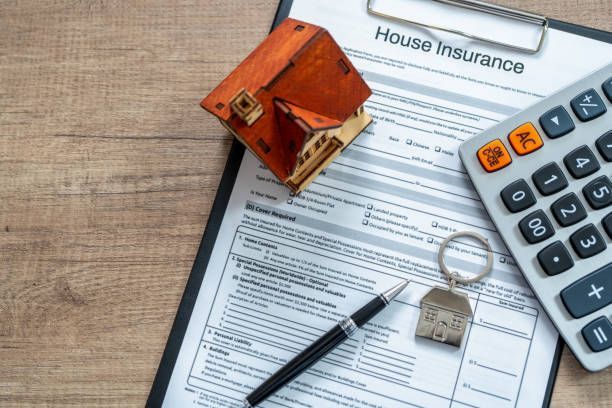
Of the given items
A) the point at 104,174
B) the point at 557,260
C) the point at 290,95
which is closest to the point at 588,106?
the point at 557,260

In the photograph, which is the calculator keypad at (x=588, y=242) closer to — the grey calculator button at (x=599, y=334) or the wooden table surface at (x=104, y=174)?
the grey calculator button at (x=599, y=334)

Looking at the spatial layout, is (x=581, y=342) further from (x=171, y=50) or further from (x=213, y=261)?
(x=171, y=50)

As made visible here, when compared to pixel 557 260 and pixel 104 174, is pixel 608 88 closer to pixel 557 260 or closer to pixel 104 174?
pixel 557 260

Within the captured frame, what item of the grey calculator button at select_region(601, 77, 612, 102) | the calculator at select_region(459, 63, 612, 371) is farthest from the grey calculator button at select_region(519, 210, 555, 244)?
the grey calculator button at select_region(601, 77, 612, 102)

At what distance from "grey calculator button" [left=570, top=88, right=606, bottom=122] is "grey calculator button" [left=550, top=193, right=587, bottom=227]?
6 centimetres

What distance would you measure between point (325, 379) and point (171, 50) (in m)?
0.31

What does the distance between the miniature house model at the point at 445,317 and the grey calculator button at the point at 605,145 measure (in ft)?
0.50

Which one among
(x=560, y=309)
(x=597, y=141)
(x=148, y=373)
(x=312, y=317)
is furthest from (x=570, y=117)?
(x=148, y=373)

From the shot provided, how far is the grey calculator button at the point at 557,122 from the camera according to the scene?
492mm

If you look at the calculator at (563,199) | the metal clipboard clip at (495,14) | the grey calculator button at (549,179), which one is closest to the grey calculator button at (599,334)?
the calculator at (563,199)

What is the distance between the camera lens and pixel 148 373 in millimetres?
516

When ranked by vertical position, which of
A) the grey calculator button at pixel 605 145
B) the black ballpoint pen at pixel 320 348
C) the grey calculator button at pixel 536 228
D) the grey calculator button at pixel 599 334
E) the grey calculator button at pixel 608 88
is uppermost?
the grey calculator button at pixel 608 88

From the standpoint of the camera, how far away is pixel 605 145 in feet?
1.59

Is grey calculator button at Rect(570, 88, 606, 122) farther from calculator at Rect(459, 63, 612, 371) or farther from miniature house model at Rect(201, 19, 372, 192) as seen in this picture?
miniature house model at Rect(201, 19, 372, 192)
